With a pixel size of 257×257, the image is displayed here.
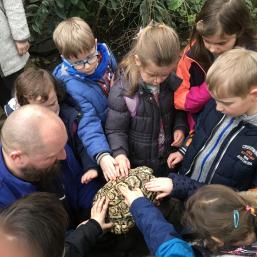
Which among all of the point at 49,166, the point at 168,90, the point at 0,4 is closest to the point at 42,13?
the point at 0,4

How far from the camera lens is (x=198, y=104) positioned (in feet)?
10.3

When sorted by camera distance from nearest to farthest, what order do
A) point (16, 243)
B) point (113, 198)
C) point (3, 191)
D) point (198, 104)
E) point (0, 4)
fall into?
point (16, 243) → point (3, 191) → point (113, 198) → point (198, 104) → point (0, 4)

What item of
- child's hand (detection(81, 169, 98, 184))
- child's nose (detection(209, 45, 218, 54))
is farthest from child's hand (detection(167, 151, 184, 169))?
child's nose (detection(209, 45, 218, 54))

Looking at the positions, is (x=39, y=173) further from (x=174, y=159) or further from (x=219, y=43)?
(x=219, y=43)

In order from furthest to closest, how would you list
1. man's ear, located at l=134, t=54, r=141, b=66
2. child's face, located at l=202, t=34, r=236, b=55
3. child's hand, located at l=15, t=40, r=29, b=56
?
1. child's hand, located at l=15, t=40, r=29, b=56
2. child's face, located at l=202, t=34, r=236, b=55
3. man's ear, located at l=134, t=54, r=141, b=66

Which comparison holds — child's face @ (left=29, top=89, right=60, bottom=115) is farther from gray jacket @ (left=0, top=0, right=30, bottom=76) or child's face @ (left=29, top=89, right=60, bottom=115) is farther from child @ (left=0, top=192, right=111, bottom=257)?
gray jacket @ (left=0, top=0, right=30, bottom=76)

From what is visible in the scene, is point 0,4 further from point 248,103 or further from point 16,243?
point 16,243

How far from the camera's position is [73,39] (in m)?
3.12

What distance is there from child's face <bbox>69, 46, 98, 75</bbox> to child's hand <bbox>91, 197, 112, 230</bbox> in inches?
39.1

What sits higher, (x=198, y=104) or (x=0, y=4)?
(x=0, y=4)

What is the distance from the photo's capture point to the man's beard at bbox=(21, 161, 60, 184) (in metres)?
2.56

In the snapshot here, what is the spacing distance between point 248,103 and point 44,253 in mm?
1554

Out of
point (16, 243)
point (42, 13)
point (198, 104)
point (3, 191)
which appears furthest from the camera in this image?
point (42, 13)

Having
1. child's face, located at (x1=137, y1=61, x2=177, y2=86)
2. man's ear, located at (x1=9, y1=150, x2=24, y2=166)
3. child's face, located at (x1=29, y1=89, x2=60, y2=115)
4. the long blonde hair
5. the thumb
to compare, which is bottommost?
the thumb
